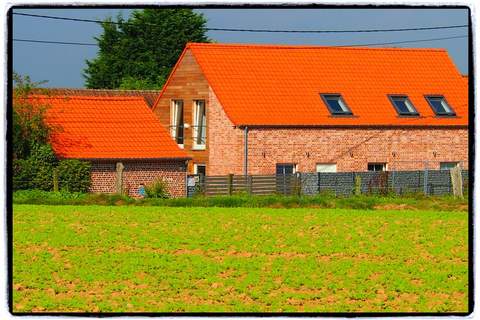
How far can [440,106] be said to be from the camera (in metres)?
46.5

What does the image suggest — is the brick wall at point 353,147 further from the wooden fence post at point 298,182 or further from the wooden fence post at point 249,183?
the wooden fence post at point 298,182

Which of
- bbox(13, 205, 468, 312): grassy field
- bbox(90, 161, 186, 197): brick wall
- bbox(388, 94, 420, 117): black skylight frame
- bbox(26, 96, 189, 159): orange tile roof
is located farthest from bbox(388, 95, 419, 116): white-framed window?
bbox(13, 205, 468, 312): grassy field

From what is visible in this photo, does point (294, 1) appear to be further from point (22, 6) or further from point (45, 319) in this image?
point (45, 319)

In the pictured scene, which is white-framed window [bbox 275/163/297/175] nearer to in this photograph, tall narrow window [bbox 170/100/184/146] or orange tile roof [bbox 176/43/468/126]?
orange tile roof [bbox 176/43/468/126]

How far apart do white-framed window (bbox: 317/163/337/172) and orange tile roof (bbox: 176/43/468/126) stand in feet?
5.82

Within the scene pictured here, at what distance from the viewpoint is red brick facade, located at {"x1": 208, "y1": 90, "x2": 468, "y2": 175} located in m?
42.6

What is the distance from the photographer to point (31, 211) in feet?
90.1

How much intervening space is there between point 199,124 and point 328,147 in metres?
5.51

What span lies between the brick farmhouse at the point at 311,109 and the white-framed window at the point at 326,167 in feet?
0.14

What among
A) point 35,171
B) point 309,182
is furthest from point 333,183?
point 35,171

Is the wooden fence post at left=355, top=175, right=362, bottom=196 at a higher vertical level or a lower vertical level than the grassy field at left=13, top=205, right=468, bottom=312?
higher

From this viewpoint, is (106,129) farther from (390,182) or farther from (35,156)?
(390,182)

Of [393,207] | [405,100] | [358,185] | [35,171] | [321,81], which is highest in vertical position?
[321,81]

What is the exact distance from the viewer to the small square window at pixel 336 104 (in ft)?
146
